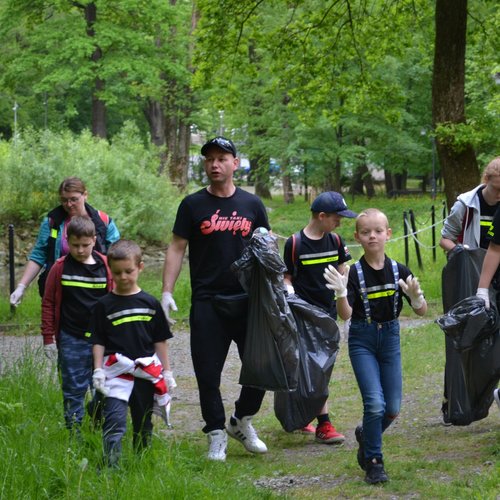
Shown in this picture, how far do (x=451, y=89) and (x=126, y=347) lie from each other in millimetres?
9353

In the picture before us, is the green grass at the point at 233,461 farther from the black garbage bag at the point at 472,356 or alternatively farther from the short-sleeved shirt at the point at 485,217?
the short-sleeved shirt at the point at 485,217

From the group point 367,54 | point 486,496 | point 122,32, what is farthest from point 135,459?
point 122,32

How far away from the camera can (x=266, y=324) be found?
6430 millimetres

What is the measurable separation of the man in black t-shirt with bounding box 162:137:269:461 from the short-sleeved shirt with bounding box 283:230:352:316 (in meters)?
0.48

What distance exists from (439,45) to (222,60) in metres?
4.62

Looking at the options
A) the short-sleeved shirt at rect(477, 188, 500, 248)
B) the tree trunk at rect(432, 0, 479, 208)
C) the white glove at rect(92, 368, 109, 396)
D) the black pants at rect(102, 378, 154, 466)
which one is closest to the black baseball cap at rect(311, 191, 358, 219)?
the short-sleeved shirt at rect(477, 188, 500, 248)

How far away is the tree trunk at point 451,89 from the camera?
13.8 meters

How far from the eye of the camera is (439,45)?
1398 cm

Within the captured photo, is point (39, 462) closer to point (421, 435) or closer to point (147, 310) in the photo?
point (147, 310)

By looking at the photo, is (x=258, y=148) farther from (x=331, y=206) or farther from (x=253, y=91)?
(x=331, y=206)

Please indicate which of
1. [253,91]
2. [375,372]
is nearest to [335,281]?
[375,372]

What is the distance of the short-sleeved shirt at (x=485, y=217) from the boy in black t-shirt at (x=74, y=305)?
2.49 meters

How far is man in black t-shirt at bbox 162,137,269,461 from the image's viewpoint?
262 inches

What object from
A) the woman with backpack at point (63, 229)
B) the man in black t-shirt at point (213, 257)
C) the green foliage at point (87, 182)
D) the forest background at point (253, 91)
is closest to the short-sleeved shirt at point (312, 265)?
the man in black t-shirt at point (213, 257)
